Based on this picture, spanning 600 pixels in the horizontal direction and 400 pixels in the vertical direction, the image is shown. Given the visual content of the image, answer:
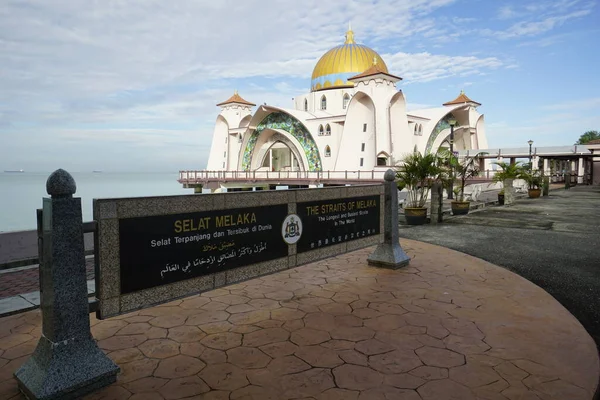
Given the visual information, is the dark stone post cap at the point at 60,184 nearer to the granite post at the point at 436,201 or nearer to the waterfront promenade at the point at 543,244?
the waterfront promenade at the point at 543,244

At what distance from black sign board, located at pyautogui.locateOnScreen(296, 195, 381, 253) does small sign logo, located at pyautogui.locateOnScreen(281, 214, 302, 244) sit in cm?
9

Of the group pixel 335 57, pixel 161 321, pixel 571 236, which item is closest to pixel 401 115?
pixel 335 57

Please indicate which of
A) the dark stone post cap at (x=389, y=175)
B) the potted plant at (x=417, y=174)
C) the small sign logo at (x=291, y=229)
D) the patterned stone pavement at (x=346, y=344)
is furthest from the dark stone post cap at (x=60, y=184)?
the potted plant at (x=417, y=174)

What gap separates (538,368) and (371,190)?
3.89 m

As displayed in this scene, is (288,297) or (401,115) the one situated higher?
(401,115)

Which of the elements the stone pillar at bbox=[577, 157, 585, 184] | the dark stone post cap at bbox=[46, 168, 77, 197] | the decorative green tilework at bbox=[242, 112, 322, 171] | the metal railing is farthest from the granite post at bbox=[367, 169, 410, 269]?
the stone pillar at bbox=[577, 157, 585, 184]

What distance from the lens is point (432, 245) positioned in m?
9.31

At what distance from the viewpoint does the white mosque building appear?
4025 cm

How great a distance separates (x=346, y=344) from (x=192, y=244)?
73.6 inches

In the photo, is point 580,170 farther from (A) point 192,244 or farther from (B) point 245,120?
(A) point 192,244

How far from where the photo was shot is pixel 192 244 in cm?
415

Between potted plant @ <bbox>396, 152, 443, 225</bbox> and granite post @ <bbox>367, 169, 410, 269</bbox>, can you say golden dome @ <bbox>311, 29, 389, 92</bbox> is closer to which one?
potted plant @ <bbox>396, 152, 443, 225</bbox>

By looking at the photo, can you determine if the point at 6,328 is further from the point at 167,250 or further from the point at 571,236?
the point at 571,236

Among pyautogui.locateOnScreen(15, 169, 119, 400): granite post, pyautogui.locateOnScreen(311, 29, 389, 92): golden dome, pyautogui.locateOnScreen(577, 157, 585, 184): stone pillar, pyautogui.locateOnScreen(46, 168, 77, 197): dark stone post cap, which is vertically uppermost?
pyautogui.locateOnScreen(311, 29, 389, 92): golden dome
